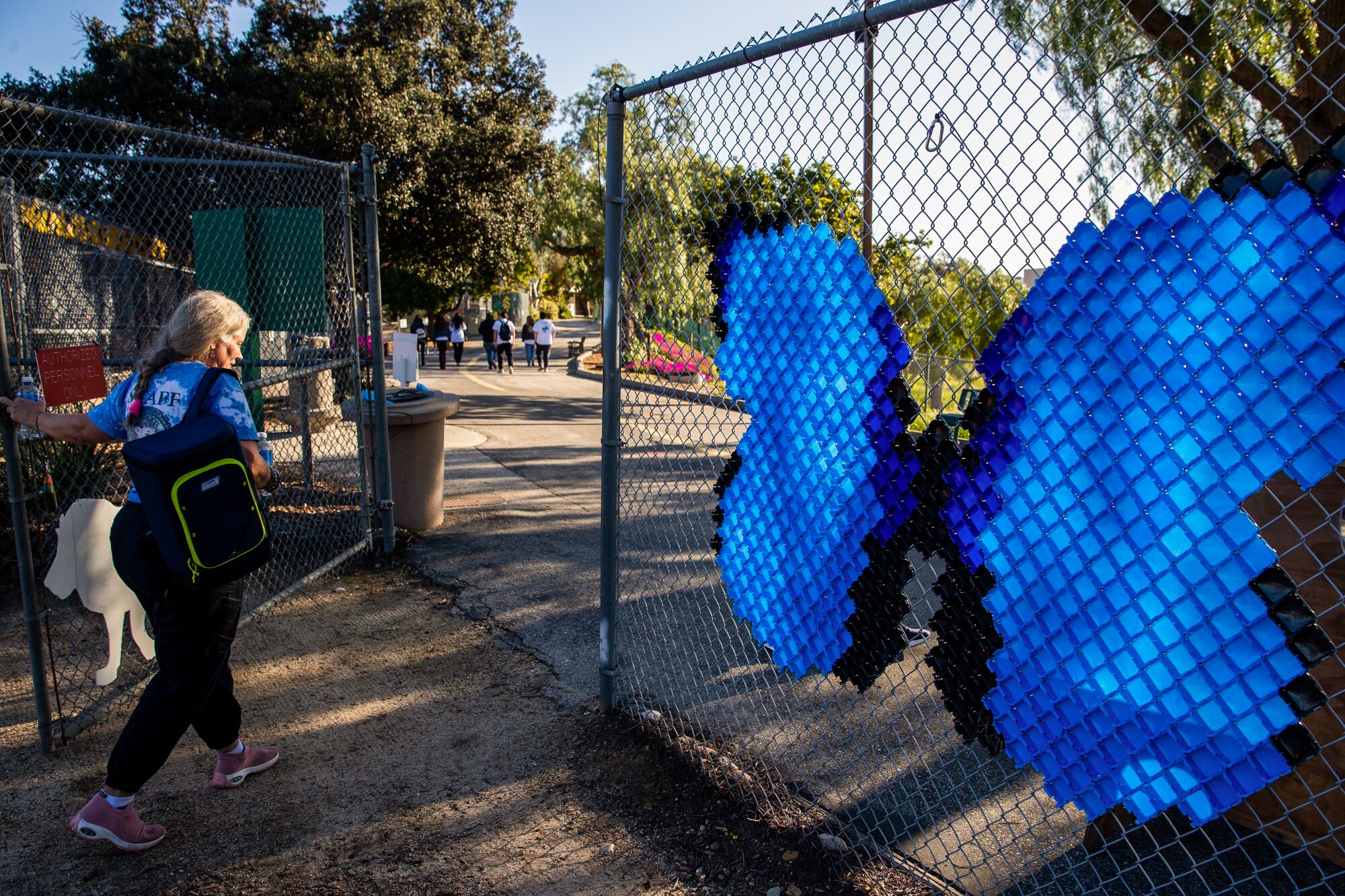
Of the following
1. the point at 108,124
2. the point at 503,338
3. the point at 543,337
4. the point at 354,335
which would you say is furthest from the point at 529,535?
the point at 543,337

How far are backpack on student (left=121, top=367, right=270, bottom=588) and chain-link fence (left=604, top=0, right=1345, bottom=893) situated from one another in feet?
4.56

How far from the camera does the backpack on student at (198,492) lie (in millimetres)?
2826

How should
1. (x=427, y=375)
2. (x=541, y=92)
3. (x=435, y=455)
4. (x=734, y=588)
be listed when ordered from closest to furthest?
(x=734, y=588)
(x=435, y=455)
(x=541, y=92)
(x=427, y=375)

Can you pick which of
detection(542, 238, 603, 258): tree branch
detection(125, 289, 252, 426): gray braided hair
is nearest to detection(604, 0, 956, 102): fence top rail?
detection(125, 289, 252, 426): gray braided hair

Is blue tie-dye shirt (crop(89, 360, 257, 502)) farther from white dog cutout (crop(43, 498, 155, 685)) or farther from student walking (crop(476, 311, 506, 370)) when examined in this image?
student walking (crop(476, 311, 506, 370))

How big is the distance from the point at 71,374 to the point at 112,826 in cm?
171

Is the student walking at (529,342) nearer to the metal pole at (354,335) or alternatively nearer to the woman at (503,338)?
the woman at (503,338)

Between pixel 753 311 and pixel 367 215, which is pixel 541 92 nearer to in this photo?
pixel 367 215

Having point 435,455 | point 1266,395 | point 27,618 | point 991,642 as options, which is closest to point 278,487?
point 435,455

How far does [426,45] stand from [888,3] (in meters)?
16.8

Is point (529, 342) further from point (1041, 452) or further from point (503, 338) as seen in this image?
point (1041, 452)

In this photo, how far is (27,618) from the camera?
3.53 meters

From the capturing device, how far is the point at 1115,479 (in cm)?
197

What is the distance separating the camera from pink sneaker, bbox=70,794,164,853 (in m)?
2.99
